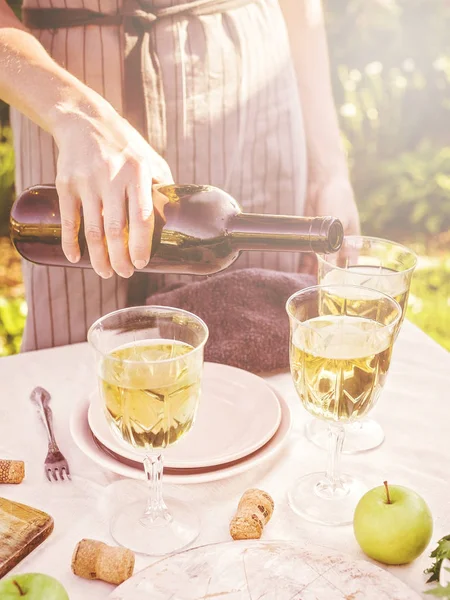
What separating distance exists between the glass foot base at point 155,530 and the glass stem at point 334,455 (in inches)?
7.8

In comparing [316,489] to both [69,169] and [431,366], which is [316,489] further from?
[69,169]

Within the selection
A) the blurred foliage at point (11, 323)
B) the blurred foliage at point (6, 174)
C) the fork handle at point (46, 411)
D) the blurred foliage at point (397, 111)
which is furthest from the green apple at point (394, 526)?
the blurred foliage at point (397, 111)

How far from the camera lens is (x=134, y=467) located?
3.24 feet

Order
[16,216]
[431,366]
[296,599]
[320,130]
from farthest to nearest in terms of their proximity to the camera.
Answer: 1. [320,130]
2. [431,366]
3. [16,216]
4. [296,599]

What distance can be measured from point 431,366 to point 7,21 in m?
1.02

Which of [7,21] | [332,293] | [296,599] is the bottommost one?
[296,599]

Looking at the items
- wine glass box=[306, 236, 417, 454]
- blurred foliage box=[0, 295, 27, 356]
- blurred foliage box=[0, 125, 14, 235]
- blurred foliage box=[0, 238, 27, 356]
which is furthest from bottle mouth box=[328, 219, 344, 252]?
blurred foliage box=[0, 125, 14, 235]

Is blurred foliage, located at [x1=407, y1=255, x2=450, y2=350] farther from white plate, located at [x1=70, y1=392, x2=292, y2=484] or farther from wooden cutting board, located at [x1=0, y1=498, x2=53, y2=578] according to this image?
wooden cutting board, located at [x1=0, y1=498, x2=53, y2=578]

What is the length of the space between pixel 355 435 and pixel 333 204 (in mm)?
789

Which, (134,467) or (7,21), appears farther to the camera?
(7,21)

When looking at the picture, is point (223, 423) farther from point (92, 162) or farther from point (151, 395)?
point (92, 162)

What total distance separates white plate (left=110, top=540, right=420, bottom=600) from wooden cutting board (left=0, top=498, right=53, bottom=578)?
145 mm

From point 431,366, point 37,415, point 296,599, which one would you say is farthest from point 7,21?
point 296,599

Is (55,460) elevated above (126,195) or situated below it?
below
